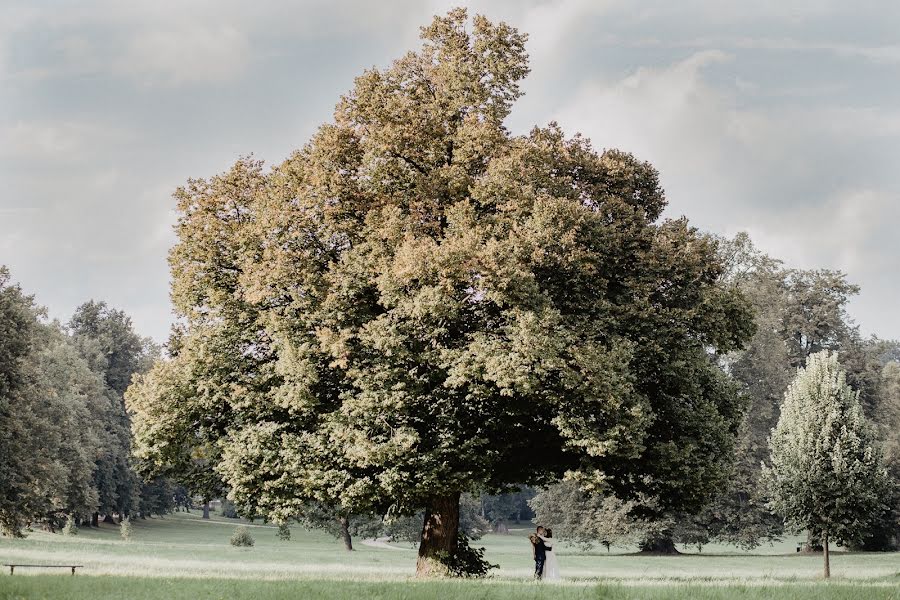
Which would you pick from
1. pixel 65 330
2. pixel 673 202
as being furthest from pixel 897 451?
pixel 65 330

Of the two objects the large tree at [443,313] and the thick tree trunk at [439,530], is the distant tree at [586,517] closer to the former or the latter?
the thick tree trunk at [439,530]

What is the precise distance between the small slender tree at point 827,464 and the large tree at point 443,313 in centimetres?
968

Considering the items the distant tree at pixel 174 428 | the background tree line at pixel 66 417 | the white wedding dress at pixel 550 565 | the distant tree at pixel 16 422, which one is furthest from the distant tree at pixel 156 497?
the white wedding dress at pixel 550 565

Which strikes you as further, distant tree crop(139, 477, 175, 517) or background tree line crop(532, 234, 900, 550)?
distant tree crop(139, 477, 175, 517)

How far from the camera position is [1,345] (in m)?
38.9

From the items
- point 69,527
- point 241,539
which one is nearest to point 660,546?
point 241,539

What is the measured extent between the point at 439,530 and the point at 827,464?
Answer: 18221 millimetres

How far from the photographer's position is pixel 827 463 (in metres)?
33.9

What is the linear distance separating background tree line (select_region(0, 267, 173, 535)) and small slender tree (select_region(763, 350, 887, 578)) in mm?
25180

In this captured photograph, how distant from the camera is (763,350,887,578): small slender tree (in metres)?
33.4

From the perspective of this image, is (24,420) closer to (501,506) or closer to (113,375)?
(113,375)

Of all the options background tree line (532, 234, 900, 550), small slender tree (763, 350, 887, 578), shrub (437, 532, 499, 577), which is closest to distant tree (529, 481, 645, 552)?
background tree line (532, 234, 900, 550)

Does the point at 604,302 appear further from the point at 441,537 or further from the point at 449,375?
the point at 441,537

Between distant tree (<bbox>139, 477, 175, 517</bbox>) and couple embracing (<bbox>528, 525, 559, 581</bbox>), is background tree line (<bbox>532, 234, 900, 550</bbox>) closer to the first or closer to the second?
couple embracing (<bbox>528, 525, 559, 581</bbox>)
